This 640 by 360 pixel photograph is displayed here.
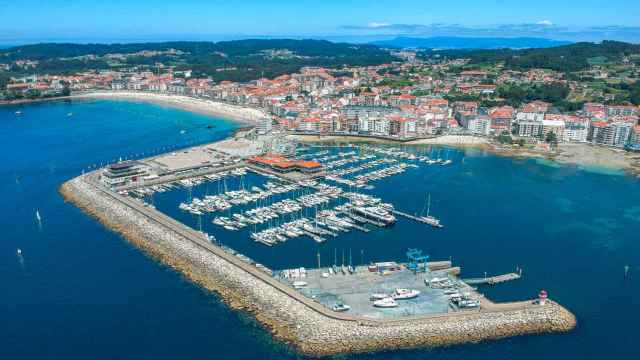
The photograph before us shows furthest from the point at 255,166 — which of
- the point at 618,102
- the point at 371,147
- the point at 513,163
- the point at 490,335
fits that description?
the point at 618,102

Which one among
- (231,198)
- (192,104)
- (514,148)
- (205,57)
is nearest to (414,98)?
(514,148)

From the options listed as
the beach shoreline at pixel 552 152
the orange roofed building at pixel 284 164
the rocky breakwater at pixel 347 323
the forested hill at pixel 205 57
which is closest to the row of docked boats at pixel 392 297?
the rocky breakwater at pixel 347 323

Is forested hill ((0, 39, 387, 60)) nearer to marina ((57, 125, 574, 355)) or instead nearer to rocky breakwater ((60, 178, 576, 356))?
marina ((57, 125, 574, 355))

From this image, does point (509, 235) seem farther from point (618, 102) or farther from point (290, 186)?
point (618, 102)

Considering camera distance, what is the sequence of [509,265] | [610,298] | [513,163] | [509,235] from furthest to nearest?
[513,163], [509,235], [509,265], [610,298]

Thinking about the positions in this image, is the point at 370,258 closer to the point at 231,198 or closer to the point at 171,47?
the point at 231,198

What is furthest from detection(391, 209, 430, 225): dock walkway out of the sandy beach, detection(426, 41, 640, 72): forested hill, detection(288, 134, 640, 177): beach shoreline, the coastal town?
detection(426, 41, 640, 72): forested hill
